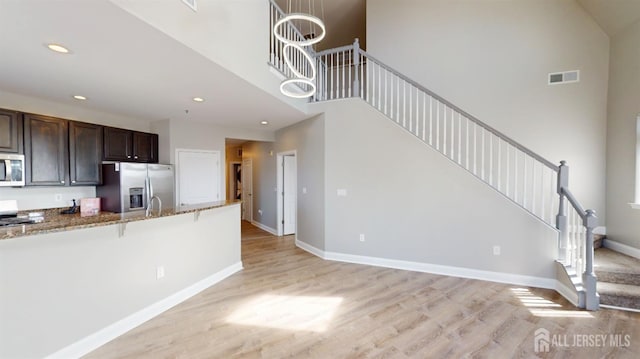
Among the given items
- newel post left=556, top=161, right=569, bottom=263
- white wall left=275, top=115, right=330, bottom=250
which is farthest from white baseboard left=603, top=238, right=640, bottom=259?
white wall left=275, top=115, right=330, bottom=250

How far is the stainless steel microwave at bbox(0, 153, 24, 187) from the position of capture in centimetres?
324

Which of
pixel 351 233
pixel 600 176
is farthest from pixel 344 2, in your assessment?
pixel 600 176

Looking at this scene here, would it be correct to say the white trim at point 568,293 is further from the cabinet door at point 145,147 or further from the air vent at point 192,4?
the cabinet door at point 145,147

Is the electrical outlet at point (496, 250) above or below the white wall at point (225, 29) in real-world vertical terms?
below

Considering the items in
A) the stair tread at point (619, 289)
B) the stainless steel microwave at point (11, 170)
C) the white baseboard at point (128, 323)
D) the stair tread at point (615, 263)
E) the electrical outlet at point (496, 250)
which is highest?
the stainless steel microwave at point (11, 170)

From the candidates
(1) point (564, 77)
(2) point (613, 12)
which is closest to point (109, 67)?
(1) point (564, 77)

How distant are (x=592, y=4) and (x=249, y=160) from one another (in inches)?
308

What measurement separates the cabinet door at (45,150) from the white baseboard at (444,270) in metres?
4.12

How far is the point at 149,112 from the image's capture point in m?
4.55

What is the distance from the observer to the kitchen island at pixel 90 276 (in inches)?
77.0

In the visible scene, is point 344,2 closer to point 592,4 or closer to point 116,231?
point 592,4

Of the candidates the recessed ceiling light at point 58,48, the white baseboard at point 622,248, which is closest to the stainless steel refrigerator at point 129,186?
the recessed ceiling light at point 58,48

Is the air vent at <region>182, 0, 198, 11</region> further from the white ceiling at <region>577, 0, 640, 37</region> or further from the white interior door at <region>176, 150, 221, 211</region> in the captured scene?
the white ceiling at <region>577, 0, 640, 37</region>

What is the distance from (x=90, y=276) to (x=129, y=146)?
3086 millimetres
